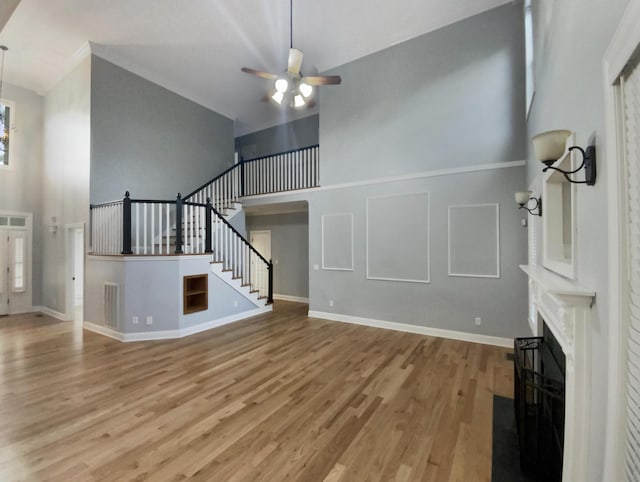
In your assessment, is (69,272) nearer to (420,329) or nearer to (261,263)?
(261,263)

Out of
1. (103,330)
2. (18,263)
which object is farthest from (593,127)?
(18,263)

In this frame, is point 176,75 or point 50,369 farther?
point 176,75

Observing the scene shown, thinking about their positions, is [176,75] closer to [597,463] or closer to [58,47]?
[58,47]

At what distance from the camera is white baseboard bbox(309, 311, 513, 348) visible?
13.9ft

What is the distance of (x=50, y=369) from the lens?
138 inches

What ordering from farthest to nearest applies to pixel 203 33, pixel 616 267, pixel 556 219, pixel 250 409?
1. pixel 203 33
2. pixel 250 409
3. pixel 556 219
4. pixel 616 267

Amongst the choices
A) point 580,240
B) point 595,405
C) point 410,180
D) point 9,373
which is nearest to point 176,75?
point 410,180

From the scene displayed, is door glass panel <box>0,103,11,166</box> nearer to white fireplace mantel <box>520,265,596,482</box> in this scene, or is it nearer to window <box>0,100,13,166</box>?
window <box>0,100,13,166</box>

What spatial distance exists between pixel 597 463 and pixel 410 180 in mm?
4286

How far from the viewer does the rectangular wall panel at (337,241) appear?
5594 mm

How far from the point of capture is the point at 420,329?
4801 millimetres

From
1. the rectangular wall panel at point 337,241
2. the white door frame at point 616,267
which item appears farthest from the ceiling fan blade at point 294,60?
the white door frame at point 616,267

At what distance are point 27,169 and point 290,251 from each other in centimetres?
654

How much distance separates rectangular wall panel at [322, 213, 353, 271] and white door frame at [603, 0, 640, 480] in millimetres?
4470
